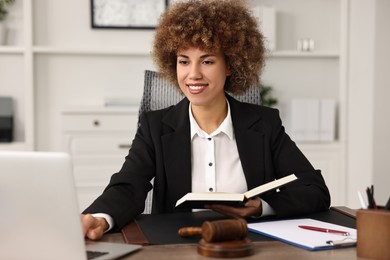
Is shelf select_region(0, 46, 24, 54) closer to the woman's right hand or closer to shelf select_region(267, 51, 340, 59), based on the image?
shelf select_region(267, 51, 340, 59)

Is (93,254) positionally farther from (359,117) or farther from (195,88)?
(359,117)

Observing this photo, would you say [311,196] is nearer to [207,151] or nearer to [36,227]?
[207,151]

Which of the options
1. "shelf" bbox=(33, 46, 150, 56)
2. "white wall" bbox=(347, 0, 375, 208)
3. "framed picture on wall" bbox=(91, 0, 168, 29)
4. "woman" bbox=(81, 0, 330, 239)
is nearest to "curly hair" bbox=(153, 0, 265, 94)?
"woman" bbox=(81, 0, 330, 239)

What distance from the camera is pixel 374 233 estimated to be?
4.40ft

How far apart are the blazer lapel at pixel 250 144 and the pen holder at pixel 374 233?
76 centimetres

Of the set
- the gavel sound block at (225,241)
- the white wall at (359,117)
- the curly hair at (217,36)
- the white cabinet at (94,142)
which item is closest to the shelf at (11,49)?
the white cabinet at (94,142)

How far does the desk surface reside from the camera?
137cm

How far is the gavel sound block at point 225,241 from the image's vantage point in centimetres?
136

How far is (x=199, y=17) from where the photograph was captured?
208cm

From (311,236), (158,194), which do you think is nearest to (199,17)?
(158,194)

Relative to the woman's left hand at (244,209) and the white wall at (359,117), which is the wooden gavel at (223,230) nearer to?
the woman's left hand at (244,209)

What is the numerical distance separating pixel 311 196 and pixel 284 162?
26 cm

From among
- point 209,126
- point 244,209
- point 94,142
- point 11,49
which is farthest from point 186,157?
point 11,49

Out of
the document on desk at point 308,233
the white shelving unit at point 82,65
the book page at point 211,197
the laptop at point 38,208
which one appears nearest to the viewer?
the laptop at point 38,208
